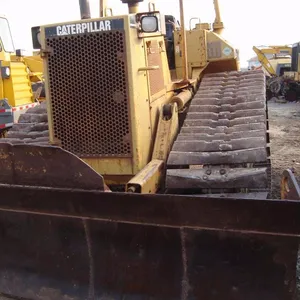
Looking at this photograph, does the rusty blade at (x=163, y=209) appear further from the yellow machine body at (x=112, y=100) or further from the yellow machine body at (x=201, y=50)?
the yellow machine body at (x=201, y=50)

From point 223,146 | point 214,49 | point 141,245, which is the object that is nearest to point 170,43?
point 214,49

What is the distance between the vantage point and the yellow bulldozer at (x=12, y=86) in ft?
30.9

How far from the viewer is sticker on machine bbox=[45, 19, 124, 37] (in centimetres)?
362

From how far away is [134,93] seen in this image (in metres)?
3.71

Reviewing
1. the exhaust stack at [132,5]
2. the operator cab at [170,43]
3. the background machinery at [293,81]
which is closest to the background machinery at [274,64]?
the background machinery at [293,81]

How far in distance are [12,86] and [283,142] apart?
6739mm

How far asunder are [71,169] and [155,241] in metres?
0.78

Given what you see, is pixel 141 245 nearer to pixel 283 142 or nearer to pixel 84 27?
pixel 84 27

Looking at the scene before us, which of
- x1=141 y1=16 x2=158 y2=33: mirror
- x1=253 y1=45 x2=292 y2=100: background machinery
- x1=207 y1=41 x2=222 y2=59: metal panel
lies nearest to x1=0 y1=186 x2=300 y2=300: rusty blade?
x1=141 y1=16 x2=158 y2=33: mirror

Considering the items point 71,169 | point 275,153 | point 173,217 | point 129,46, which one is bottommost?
point 275,153

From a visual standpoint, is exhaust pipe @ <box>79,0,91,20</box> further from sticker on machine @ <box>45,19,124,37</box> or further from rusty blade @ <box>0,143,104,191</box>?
rusty blade @ <box>0,143,104,191</box>

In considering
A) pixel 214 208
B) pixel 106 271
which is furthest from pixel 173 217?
pixel 106 271

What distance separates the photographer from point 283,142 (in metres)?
10.8

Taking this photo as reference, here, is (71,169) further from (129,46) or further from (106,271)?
(129,46)
